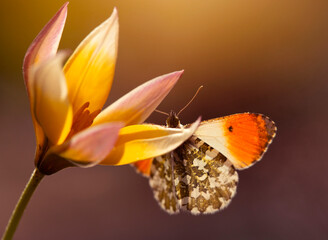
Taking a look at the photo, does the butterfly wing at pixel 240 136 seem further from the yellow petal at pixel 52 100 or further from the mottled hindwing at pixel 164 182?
the yellow petal at pixel 52 100

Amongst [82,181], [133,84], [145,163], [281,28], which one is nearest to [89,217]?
→ [82,181]

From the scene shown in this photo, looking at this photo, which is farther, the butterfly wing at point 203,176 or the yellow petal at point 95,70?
the butterfly wing at point 203,176

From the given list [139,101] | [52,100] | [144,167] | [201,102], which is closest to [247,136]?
[144,167]

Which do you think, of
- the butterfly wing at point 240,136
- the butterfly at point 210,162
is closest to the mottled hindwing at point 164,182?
the butterfly at point 210,162

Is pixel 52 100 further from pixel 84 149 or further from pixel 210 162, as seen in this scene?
pixel 210 162

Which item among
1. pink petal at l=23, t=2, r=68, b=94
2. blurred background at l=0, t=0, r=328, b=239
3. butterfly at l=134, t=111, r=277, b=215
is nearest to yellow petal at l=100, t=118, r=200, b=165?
pink petal at l=23, t=2, r=68, b=94

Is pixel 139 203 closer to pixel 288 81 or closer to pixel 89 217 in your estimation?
pixel 89 217

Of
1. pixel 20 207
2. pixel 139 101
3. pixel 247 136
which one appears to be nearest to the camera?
pixel 20 207
